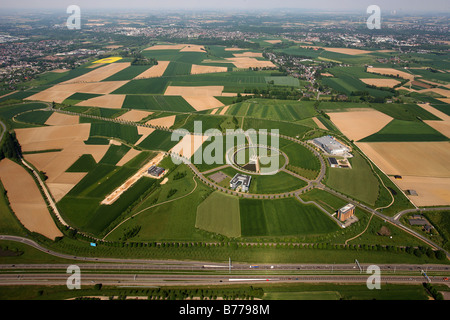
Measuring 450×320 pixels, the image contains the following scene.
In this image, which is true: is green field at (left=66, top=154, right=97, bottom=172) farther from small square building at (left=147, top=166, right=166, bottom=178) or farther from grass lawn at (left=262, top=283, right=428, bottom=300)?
grass lawn at (left=262, top=283, right=428, bottom=300)

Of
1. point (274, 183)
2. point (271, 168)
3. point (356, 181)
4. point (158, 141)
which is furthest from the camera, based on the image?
point (158, 141)

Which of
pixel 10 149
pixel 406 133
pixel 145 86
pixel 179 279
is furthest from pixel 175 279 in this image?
pixel 145 86

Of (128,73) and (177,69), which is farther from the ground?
(177,69)

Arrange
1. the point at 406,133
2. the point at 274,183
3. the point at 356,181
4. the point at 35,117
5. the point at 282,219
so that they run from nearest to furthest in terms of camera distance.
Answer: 1. the point at 282,219
2. the point at 274,183
3. the point at 356,181
4. the point at 406,133
5. the point at 35,117

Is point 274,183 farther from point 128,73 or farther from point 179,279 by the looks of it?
point 128,73

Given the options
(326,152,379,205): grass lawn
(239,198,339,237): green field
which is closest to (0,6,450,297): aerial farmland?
(239,198,339,237): green field
